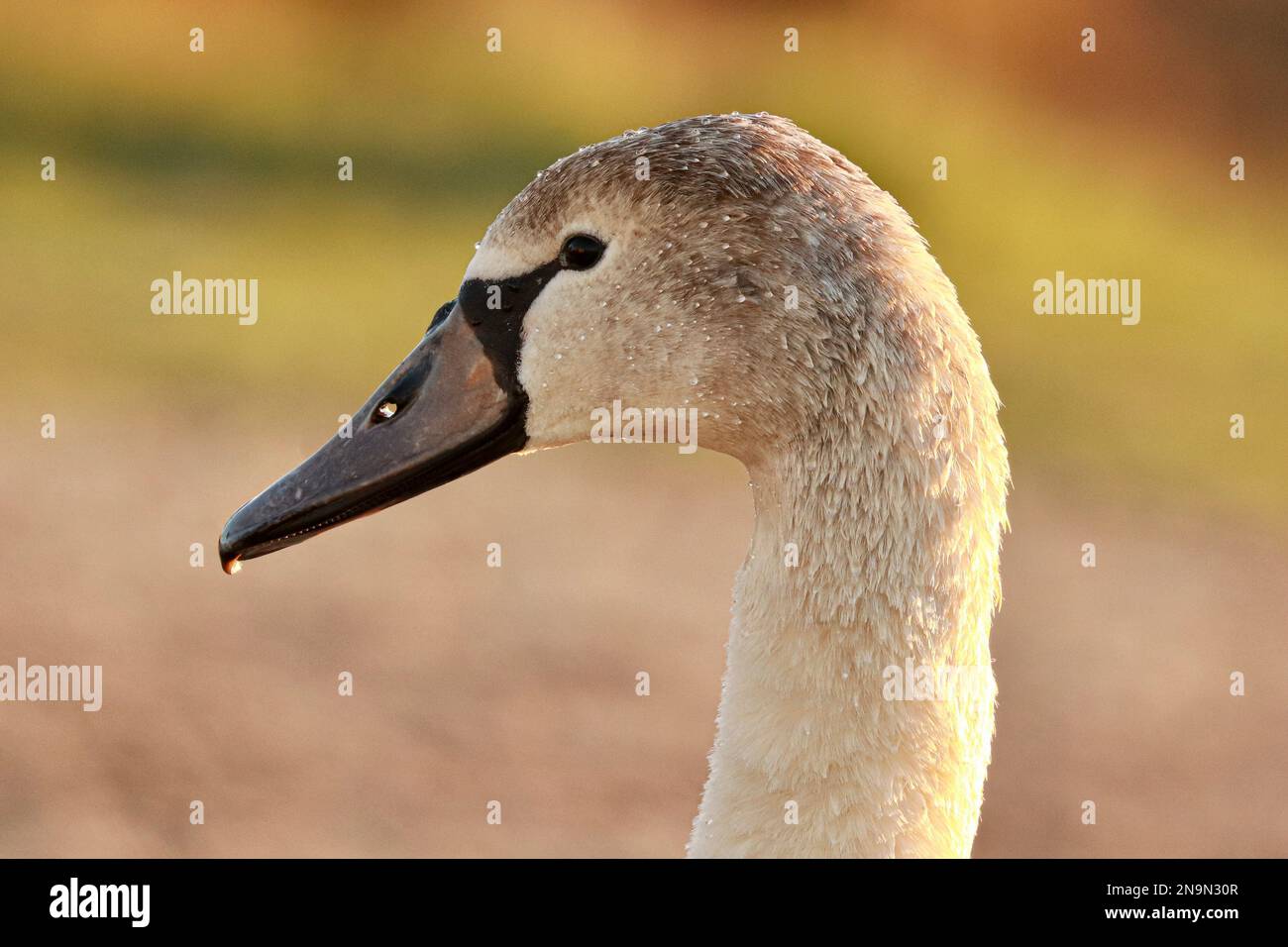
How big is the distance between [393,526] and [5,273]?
3.71m

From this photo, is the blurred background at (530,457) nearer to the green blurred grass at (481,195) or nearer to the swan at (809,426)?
the green blurred grass at (481,195)

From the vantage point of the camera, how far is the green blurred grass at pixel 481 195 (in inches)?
386

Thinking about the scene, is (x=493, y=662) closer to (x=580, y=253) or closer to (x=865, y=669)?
(x=580, y=253)

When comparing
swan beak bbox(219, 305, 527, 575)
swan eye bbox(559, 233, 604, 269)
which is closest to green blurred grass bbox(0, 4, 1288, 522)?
swan beak bbox(219, 305, 527, 575)

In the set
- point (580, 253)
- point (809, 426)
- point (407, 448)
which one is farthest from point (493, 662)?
point (809, 426)

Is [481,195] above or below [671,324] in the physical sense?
above

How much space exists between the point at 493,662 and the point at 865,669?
4.85m

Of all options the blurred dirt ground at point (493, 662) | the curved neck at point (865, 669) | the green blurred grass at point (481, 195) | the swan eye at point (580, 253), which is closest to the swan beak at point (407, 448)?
the swan eye at point (580, 253)

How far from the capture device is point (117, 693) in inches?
259

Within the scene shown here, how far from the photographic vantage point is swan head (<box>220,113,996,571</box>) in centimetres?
236

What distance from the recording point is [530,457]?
8961 millimetres

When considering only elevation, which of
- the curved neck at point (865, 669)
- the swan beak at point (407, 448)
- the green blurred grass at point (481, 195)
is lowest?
the curved neck at point (865, 669)

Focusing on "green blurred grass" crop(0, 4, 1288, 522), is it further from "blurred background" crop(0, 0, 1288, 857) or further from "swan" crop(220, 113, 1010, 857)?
"swan" crop(220, 113, 1010, 857)
